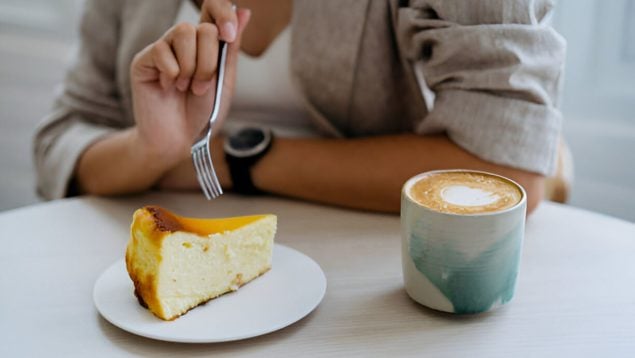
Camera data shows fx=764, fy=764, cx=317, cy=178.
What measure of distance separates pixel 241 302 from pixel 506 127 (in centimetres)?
41

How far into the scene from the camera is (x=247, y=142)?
1.10 metres

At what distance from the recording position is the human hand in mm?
918

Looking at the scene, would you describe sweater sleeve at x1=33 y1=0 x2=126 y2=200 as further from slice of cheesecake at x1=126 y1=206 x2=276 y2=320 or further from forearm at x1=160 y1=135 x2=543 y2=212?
slice of cheesecake at x1=126 y1=206 x2=276 y2=320

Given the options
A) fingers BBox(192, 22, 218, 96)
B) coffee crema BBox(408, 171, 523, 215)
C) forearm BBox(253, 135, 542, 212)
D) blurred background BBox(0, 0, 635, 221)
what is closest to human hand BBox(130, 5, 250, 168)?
fingers BBox(192, 22, 218, 96)

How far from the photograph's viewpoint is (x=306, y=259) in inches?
32.3

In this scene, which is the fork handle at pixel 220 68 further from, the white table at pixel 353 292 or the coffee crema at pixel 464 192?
the coffee crema at pixel 464 192

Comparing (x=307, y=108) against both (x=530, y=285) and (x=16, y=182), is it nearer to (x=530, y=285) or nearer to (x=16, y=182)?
(x=530, y=285)

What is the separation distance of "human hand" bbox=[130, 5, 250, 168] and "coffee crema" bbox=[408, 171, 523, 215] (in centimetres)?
33

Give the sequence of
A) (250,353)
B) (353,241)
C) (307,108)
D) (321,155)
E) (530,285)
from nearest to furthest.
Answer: (250,353)
(530,285)
(353,241)
(321,155)
(307,108)

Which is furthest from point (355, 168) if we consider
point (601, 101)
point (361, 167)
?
point (601, 101)

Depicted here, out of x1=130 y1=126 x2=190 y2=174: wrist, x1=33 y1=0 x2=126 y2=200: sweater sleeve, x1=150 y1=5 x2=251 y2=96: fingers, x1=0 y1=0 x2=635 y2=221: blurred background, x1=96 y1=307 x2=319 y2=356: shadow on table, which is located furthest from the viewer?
x1=0 y1=0 x2=635 y2=221: blurred background

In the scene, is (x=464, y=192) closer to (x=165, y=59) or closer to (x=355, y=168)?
(x=355, y=168)

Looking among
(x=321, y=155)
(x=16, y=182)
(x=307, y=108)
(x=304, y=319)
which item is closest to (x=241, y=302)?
(x=304, y=319)

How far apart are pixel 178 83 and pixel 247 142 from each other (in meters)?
0.16
